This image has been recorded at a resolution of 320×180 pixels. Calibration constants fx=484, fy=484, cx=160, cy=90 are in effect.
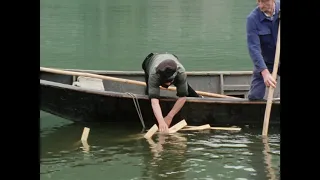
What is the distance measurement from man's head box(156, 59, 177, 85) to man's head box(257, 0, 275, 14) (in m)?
1.20

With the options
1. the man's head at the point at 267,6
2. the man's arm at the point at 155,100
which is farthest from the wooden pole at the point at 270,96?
the man's arm at the point at 155,100

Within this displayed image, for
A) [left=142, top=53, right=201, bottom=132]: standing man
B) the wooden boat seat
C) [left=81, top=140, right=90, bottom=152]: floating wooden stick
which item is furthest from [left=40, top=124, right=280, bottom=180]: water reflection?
the wooden boat seat

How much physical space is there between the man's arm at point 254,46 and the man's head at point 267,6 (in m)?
0.20

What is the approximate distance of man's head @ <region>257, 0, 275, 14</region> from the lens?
5.47 metres

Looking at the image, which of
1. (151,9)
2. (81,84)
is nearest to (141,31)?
(151,9)

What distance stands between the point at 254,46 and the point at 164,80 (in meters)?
1.13

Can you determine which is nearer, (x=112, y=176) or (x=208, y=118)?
(x=112, y=176)

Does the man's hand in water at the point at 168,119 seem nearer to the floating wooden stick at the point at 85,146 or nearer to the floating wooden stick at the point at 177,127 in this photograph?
the floating wooden stick at the point at 177,127

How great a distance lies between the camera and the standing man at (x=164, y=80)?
18.8 ft

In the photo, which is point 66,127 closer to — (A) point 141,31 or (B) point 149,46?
(B) point 149,46

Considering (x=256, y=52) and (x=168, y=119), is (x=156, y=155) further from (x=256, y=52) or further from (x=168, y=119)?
(x=256, y=52)
